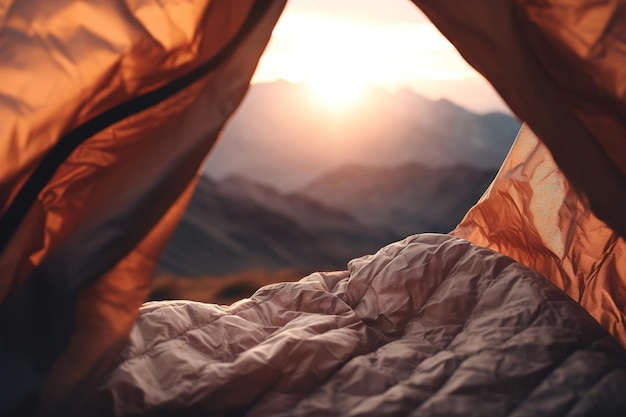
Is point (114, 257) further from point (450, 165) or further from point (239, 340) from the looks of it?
point (450, 165)

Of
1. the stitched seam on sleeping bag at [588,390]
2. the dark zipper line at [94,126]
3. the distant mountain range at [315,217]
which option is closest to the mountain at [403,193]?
the distant mountain range at [315,217]

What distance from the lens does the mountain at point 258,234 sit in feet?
10.3

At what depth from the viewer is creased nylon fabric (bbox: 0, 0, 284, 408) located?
2.84 feet

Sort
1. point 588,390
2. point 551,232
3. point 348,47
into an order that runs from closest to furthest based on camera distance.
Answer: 1. point 588,390
2. point 551,232
3. point 348,47

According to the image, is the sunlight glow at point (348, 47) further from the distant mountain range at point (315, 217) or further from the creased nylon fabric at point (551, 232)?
the creased nylon fabric at point (551, 232)

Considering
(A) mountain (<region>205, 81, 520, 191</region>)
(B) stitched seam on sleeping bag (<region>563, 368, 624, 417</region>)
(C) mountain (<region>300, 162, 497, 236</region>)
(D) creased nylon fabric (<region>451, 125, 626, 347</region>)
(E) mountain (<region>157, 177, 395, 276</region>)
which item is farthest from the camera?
(C) mountain (<region>300, 162, 497, 236</region>)

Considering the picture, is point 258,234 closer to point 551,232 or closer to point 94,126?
point 551,232

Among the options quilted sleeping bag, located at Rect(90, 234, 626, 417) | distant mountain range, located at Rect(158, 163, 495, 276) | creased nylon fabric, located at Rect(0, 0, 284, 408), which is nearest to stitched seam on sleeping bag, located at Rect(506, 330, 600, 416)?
quilted sleeping bag, located at Rect(90, 234, 626, 417)

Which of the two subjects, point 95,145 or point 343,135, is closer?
point 95,145

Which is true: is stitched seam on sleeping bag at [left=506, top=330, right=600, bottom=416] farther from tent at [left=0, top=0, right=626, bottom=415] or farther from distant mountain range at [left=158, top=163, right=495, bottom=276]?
distant mountain range at [left=158, top=163, right=495, bottom=276]

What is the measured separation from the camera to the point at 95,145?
926 millimetres

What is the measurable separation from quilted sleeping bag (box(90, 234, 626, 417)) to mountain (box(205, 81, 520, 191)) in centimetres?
255

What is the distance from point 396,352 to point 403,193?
10.5 ft

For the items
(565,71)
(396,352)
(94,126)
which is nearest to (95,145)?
(94,126)
